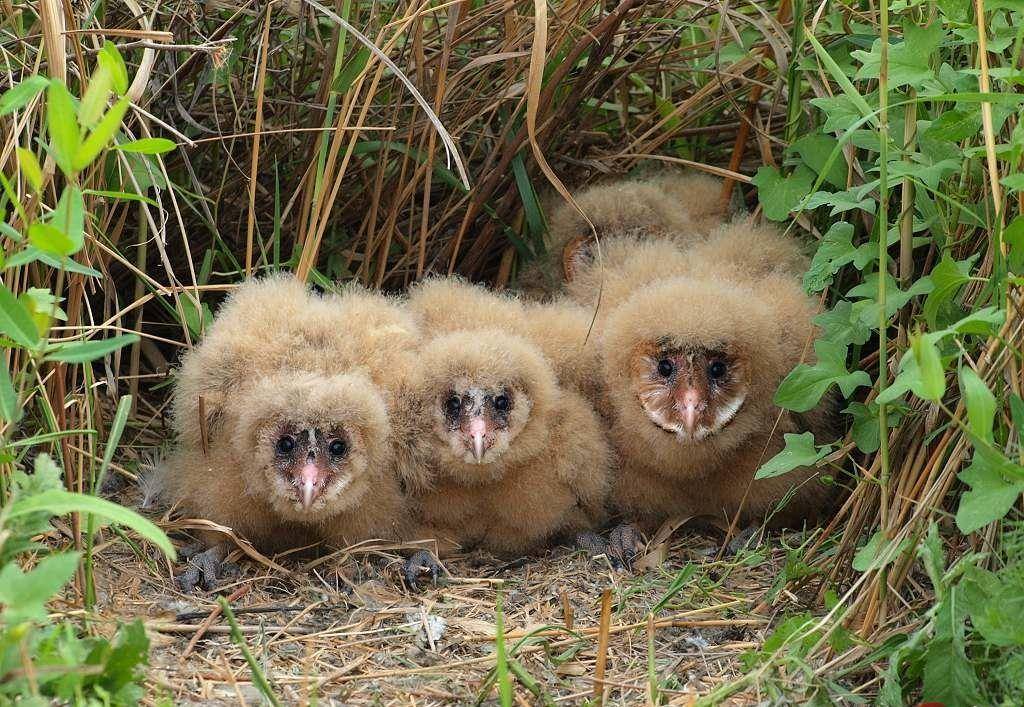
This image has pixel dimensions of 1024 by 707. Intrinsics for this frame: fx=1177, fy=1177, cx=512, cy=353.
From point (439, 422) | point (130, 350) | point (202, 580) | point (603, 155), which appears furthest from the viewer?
point (603, 155)

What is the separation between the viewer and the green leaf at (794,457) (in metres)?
3.08

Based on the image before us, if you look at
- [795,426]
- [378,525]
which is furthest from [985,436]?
[378,525]

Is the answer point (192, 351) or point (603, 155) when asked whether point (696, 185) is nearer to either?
point (603, 155)

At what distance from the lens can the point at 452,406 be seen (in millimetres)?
3834

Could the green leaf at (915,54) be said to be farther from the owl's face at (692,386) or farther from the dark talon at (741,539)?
the dark talon at (741,539)

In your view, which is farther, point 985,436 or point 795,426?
point 795,426

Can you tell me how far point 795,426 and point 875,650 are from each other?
132 centimetres

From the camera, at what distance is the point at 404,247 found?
489cm

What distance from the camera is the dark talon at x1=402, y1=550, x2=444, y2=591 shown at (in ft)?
12.1

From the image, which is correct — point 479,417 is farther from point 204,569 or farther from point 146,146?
point 146,146

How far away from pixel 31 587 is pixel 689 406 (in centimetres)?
232

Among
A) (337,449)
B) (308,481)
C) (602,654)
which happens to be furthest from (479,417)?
(602,654)

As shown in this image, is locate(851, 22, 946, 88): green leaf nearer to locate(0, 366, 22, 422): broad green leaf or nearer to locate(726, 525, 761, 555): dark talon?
locate(726, 525, 761, 555): dark talon

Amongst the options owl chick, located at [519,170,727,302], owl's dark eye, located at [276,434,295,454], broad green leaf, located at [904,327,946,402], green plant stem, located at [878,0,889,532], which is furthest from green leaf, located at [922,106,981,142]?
owl's dark eye, located at [276,434,295,454]
